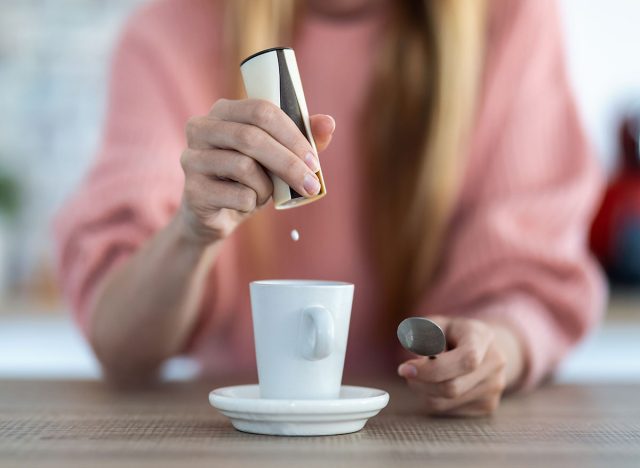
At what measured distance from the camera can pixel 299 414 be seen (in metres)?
0.69

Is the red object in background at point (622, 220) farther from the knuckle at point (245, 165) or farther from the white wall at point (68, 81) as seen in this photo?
the knuckle at point (245, 165)

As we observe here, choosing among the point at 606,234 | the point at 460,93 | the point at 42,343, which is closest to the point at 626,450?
the point at 460,93

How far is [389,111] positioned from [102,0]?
1.52 metres

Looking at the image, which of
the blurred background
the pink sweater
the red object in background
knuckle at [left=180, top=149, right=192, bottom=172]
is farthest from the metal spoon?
the blurred background

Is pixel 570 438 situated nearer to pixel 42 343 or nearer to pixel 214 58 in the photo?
pixel 214 58

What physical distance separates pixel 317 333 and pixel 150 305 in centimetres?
42

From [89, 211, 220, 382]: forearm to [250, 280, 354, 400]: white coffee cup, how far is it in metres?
0.23

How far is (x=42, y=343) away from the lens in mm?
2389

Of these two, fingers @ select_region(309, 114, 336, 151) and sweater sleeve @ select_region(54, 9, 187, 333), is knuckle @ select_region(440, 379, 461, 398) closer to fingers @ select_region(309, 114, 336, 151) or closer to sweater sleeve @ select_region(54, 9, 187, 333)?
fingers @ select_region(309, 114, 336, 151)

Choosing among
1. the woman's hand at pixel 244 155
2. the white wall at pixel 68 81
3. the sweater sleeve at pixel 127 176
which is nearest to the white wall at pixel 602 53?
the white wall at pixel 68 81

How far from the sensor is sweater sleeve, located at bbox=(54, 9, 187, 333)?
120cm

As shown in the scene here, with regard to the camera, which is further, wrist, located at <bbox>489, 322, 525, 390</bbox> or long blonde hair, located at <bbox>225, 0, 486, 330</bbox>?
long blonde hair, located at <bbox>225, 0, 486, 330</bbox>

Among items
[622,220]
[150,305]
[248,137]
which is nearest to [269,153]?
[248,137]

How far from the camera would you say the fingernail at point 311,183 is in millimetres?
733
